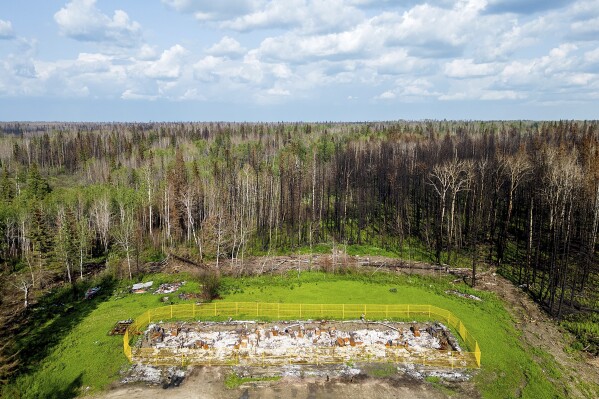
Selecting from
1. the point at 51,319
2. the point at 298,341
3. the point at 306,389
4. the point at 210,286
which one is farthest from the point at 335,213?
the point at 306,389

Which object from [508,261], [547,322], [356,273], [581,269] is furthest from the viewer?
[508,261]

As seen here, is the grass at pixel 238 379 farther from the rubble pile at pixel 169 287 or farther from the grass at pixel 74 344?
the rubble pile at pixel 169 287

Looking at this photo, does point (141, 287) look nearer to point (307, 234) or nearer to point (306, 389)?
point (306, 389)

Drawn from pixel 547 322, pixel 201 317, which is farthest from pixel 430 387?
pixel 201 317

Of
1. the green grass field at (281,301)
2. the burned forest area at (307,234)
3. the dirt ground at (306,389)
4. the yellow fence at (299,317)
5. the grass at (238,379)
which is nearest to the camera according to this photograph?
the dirt ground at (306,389)

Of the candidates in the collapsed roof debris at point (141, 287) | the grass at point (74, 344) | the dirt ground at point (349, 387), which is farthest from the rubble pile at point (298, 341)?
the collapsed roof debris at point (141, 287)

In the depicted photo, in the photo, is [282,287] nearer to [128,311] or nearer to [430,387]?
[128,311]
